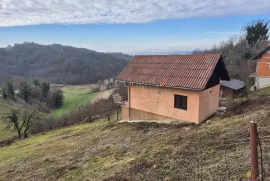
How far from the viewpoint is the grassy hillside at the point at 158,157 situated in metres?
6.51

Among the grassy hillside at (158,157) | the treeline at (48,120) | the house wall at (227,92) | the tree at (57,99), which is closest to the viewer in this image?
the grassy hillside at (158,157)

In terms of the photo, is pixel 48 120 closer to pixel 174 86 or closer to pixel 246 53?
pixel 174 86

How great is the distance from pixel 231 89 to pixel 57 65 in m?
115

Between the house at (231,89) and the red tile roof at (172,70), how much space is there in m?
12.2

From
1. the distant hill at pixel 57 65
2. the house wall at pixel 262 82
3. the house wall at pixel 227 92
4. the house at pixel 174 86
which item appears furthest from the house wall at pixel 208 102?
the distant hill at pixel 57 65

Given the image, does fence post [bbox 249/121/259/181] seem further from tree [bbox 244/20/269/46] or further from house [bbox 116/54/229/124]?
tree [bbox 244/20/269/46]

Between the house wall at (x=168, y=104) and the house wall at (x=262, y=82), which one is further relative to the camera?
the house wall at (x=262, y=82)

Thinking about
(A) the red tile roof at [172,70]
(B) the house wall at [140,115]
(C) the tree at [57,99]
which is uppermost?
(A) the red tile roof at [172,70]

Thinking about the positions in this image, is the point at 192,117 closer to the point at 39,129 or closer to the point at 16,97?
the point at 39,129

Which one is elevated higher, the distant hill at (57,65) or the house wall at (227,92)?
the distant hill at (57,65)

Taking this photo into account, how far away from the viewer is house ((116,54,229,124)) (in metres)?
12.8

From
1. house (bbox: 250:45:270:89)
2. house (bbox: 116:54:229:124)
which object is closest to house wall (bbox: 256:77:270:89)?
house (bbox: 250:45:270:89)

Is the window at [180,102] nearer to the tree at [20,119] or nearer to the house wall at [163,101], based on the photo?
the house wall at [163,101]

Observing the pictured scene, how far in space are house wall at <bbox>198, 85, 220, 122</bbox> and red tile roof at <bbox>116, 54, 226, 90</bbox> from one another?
111cm
